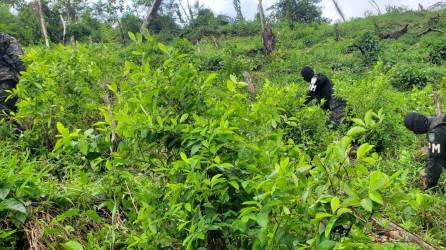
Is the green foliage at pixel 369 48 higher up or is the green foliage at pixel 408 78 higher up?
the green foliage at pixel 369 48

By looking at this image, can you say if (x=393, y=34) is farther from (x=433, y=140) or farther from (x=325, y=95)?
(x=433, y=140)

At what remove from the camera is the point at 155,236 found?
2.16 meters

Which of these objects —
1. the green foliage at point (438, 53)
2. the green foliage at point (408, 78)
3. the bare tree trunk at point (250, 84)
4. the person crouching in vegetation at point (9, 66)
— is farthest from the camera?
the green foliage at point (438, 53)

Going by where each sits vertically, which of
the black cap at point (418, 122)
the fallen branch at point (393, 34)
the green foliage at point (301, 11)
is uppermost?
the green foliage at point (301, 11)

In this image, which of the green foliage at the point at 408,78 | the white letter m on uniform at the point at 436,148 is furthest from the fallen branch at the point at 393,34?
the white letter m on uniform at the point at 436,148

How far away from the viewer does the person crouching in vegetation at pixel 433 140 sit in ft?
14.6

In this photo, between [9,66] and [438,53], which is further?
[438,53]

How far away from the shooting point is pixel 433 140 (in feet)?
14.8

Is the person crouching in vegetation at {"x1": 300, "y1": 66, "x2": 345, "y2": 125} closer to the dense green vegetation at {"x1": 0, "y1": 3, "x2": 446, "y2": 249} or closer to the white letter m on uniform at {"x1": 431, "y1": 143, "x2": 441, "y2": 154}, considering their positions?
the dense green vegetation at {"x1": 0, "y1": 3, "x2": 446, "y2": 249}

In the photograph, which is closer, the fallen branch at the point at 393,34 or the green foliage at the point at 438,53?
the green foliage at the point at 438,53

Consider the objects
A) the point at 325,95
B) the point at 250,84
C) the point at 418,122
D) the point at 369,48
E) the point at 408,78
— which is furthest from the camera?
the point at 369,48

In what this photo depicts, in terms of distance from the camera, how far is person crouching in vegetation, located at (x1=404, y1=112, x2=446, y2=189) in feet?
14.6

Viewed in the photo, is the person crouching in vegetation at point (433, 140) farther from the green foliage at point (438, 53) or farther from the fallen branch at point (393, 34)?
the fallen branch at point (393, 34)

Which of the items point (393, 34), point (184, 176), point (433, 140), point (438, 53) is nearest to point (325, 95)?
point (433, 140)
